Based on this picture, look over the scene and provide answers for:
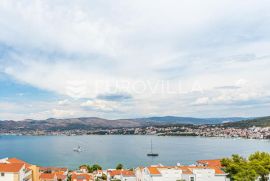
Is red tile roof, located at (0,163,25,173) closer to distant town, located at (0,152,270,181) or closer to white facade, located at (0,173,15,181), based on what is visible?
distant town, located at (0,152,270,181)

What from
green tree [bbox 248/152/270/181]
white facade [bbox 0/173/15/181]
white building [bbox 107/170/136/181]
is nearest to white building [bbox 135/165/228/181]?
green tree [bbox 248/152/270/181]

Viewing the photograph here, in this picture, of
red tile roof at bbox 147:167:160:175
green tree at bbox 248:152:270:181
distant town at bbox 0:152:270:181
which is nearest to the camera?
distant town at bbox 0:152:270:181

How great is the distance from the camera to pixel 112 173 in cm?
6475

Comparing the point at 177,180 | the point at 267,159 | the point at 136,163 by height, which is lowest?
the point at 136,163

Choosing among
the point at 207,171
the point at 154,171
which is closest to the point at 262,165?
the point at 207,171

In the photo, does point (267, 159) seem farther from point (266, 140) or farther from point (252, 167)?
point (266, 140)

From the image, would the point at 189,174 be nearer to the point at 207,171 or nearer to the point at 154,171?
the point at 207,171

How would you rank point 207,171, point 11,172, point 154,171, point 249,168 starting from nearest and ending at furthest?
1. point 249,168
2. point 11,172
3. point 207,171
4. point 154,171

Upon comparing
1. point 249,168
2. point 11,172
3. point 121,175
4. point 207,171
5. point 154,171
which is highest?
point 249,168

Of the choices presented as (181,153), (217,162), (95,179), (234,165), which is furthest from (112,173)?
(181,153)

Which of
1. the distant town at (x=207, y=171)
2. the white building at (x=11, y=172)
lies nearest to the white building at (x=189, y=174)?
the distant town at (x=207, y=171)

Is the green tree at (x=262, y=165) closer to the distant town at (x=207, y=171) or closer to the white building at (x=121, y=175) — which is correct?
the distant town at (x=207, y=171)

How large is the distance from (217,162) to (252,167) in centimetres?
1195

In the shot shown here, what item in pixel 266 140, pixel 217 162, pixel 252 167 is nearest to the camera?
pixel 252 167
